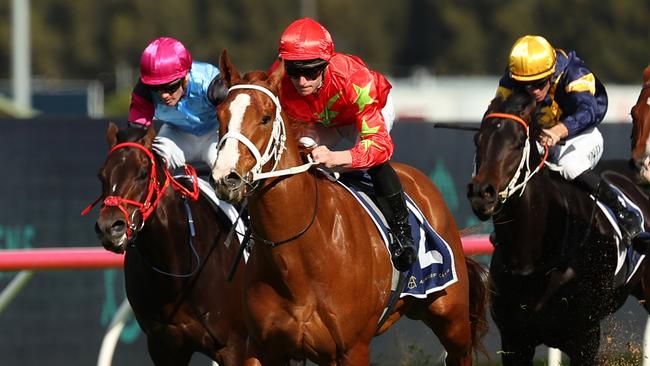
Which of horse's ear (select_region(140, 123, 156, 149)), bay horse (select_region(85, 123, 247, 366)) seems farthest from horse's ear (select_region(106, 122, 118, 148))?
horse's ear (select_region(140, 123, 156, 149))

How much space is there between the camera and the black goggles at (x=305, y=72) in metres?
4.88

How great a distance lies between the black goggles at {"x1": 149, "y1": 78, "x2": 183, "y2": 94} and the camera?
5.86 metres

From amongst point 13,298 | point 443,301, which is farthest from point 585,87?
point 13,298

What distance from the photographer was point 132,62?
48.4m

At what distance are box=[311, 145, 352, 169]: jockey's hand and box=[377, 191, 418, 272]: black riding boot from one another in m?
0.44

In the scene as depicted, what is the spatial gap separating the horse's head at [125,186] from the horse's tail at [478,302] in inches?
65.4

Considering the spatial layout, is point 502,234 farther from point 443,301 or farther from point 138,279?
point 138,279

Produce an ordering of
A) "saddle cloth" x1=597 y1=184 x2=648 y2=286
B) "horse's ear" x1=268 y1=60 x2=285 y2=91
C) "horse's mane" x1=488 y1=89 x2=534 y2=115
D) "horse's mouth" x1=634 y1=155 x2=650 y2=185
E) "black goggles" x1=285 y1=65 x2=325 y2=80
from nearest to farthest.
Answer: "horse's ear" x1=268 y1=60 x2=285 y2=91
"black goggles" x1=285 y1=65 x2=325 y2=80
"horse's mouth" x1=634 y1=155 x2=650 y2=185
"horse's mane" x1=488 y1=89 x2=534 y2=115
"saddle cloth" x1=597 y1=184 x2=648 y2=286

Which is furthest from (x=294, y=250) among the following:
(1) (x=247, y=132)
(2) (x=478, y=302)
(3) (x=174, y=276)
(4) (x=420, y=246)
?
(2) (x=478, y=302)

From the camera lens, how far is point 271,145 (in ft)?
14.8

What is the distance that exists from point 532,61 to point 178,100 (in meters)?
1.70

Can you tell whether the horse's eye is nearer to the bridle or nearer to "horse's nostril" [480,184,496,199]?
the bridle

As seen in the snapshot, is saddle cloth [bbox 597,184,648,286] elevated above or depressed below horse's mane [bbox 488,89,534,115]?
below

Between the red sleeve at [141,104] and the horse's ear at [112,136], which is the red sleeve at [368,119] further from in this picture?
the red sleeve at [141,104]
